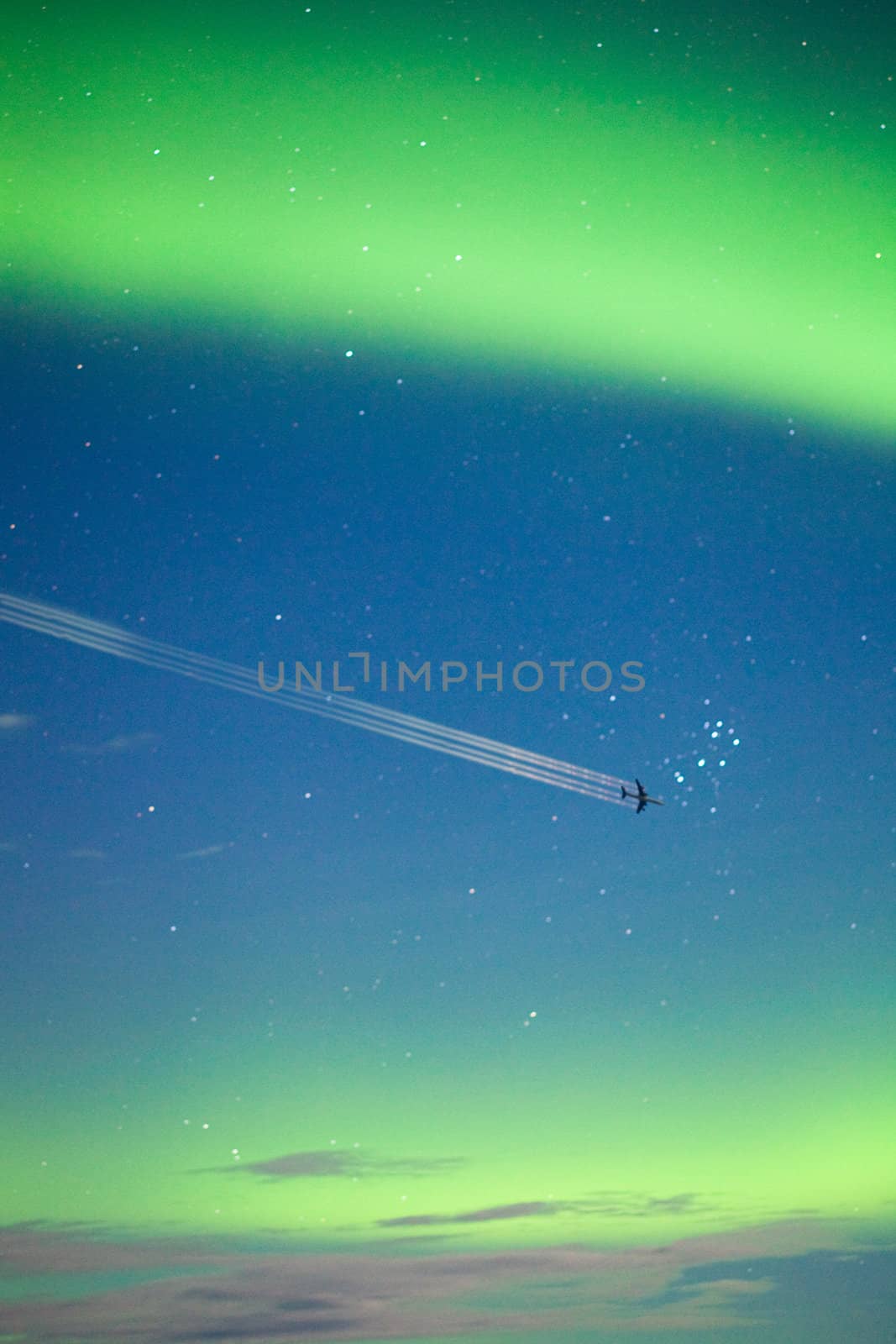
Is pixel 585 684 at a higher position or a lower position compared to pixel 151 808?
higher

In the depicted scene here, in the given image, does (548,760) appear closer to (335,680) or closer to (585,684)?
(585,684)

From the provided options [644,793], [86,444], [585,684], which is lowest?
[644,793]

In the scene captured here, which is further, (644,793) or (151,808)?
(644,793)

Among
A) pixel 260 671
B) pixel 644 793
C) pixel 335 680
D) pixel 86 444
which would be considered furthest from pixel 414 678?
pixel 86 444

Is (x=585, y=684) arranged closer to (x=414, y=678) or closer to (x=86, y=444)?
(x=414, y=678)

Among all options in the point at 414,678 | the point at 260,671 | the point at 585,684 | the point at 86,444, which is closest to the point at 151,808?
the point at 260,671

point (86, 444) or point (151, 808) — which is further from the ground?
point (86, 444)

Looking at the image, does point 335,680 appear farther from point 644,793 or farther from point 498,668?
point 644,793

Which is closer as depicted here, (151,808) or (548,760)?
(151,808)

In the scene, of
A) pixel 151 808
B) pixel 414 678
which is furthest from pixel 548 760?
pixel 151 808
